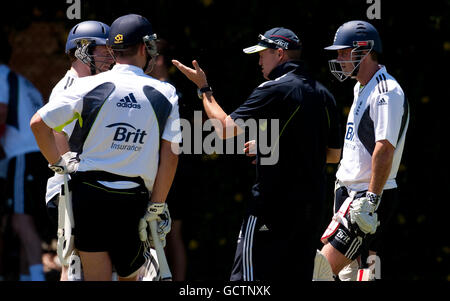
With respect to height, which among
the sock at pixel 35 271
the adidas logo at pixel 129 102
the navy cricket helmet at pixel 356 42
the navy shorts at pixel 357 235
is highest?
the navy cricket helmet at pixel 356 42

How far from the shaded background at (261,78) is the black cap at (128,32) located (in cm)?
251

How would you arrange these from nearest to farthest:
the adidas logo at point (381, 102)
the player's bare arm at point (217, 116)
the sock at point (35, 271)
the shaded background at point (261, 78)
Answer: the player's bare arm at point (217, 116), the adidas logo at point (381, 102), the sock at point (35, 271), the shaded background at point (261, 78)

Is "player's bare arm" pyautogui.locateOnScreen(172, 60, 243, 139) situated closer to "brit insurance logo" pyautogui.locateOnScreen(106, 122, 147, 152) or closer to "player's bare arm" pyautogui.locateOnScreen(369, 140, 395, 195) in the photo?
"brit insurance logo" pyautogui.locateOnScreen(106, 122, 147, 152)

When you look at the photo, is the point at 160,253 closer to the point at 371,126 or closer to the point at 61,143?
the point at 61,143

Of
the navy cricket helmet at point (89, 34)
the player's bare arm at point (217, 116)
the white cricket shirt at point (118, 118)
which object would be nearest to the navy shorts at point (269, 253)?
the player's bare arm at point (217, 116)

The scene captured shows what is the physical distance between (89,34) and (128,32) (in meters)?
0.96

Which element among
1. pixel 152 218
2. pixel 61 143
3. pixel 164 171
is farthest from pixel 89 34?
pixel 152 218

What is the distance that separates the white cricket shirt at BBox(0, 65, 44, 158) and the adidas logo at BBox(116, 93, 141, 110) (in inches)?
75.7

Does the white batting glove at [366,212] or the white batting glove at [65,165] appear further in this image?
the white batting glove at [366,212]

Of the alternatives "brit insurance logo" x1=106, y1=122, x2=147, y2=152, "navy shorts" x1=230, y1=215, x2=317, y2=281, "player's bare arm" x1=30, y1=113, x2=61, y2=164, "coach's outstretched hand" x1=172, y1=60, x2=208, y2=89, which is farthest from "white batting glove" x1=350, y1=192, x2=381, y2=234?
"player's bare arm" x1=30, y1=113, x2=61, y2=164

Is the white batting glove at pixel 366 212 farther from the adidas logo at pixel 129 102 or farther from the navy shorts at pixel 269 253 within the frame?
the adidas logo at pixel 129 102

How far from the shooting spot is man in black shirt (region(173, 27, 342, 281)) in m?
5.26

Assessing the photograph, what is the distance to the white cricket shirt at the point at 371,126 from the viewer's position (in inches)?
223
